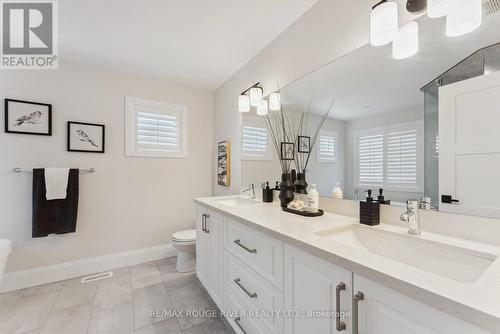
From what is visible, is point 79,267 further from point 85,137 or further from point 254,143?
point 254,143

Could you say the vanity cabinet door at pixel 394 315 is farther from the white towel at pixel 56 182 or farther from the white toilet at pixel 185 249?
the white towel at pixel 56 182

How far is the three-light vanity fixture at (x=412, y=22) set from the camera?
0.89 metres

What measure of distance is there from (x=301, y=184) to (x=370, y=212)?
26.2 inches

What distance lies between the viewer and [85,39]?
6.44ft

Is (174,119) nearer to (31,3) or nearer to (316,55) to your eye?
(31,3)

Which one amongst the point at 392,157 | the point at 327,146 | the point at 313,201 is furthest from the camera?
the point at 327,146

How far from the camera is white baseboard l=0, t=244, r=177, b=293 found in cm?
210

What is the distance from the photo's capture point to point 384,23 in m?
1.10

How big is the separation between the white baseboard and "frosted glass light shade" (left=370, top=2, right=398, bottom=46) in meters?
3.04

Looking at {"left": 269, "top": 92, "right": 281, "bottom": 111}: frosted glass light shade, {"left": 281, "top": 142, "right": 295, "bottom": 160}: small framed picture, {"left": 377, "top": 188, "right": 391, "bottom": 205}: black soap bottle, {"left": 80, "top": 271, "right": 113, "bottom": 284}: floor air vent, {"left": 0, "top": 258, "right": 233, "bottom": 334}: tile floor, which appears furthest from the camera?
{"left": 80, "top": 271, "right": 113, "bottom": 284}: floor air vent

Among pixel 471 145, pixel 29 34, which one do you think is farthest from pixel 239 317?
pixel 29 34

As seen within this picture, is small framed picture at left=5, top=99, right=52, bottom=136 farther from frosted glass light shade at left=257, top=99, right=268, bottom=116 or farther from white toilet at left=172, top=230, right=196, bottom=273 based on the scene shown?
frosted glass light shade at left=257, top=99, right=268, bottom=116

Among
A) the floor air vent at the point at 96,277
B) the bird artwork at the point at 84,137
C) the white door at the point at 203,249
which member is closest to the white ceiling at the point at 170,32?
the bird artwork at the point at 84,137

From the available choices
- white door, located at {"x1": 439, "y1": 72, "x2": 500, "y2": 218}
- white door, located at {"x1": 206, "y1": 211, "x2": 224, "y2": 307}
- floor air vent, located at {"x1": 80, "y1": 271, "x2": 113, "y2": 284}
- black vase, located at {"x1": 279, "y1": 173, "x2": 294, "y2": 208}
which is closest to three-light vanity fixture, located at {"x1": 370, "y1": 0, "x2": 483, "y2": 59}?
white door, located at {"x1": 439, "y1": 72, "x2": 500, "y2": 218}
